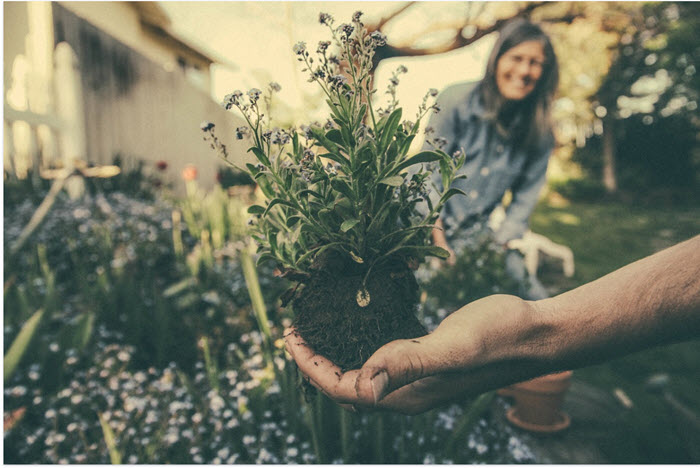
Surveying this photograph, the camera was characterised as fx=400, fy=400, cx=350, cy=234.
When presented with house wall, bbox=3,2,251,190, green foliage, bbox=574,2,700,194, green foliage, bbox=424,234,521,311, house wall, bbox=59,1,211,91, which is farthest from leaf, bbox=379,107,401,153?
green foliage, bbox=574,2,700,194

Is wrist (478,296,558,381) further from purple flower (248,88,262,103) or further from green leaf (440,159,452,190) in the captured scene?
purple flower (248,88,262,103)

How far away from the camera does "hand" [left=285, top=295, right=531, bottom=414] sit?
30.4 inches

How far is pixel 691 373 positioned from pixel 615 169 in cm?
1082

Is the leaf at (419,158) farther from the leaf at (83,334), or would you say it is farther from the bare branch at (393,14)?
the bare branch at (393,14)

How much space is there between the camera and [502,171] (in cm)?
240

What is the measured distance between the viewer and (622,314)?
0.89 metres

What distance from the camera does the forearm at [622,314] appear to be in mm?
866

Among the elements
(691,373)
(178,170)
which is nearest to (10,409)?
(691,373)

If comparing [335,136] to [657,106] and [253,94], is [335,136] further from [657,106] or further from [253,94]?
[657,106]

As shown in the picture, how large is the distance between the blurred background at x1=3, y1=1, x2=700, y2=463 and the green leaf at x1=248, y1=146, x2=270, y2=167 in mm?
139

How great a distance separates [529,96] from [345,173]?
1882 mm

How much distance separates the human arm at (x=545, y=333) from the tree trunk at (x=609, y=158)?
12.8 meters

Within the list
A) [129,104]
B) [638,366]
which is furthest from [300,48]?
[129,104]

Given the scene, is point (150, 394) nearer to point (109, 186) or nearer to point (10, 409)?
point (10, 409)
